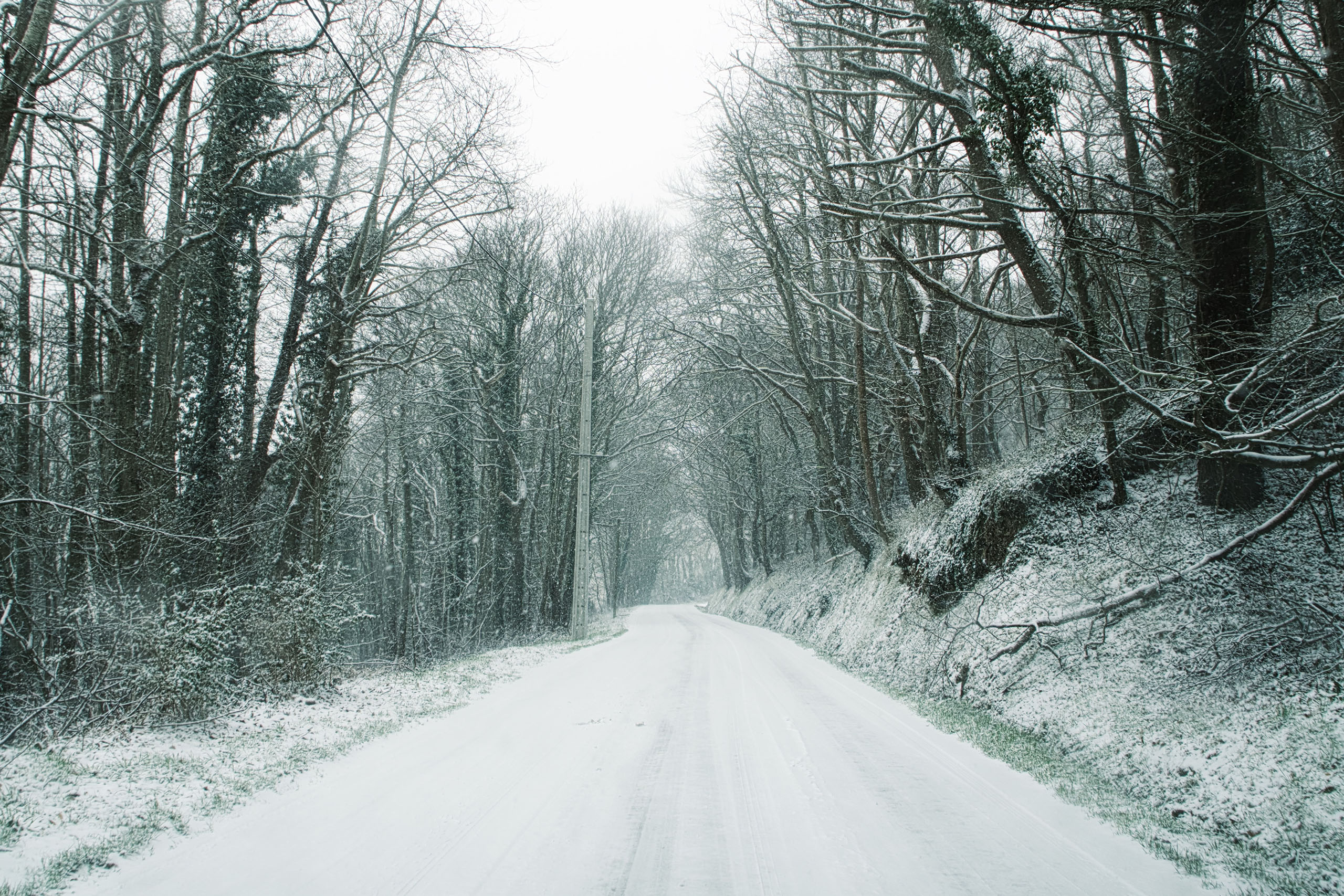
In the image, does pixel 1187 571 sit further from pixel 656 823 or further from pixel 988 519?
pixel 656 823

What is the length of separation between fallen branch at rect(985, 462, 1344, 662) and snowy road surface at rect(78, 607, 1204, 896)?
134 centimetres

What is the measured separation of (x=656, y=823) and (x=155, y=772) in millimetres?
3586

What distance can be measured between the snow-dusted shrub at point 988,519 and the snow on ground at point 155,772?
23.1 ft

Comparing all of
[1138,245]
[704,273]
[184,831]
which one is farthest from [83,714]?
[704,273]

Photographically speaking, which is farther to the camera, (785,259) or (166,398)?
(785,259)

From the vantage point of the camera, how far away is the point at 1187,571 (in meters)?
5.01

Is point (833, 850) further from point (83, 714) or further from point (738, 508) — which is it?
point (738, 508)

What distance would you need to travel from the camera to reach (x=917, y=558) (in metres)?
11.1

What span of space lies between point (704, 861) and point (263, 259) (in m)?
12.2

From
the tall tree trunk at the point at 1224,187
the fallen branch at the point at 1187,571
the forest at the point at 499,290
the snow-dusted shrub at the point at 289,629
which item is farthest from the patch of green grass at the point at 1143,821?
the snow-dusted shrub at the point at 289,629

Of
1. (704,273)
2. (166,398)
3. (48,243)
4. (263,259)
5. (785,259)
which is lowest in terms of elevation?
(166,398)

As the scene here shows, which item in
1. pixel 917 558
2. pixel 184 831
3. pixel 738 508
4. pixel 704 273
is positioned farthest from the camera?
pixel 738 508

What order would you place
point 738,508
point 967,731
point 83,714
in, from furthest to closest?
1. point 738,508
2. point 967,731
3. point 83,714

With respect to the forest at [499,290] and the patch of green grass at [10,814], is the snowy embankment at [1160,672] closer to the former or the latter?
the forest at [499,290]
